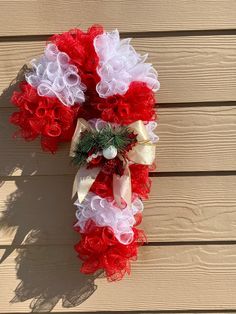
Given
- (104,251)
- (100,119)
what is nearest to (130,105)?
(100,119)

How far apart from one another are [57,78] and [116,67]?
0.36 ft

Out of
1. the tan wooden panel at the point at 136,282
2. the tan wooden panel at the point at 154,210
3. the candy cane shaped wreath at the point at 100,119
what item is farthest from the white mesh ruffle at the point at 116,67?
the tan wooden panel at the point at 136,282

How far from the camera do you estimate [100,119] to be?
89cm

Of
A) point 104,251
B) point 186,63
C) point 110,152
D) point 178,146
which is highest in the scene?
point 186,63

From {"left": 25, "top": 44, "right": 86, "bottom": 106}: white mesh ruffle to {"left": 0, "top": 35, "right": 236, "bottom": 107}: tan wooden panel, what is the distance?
75 millimetres

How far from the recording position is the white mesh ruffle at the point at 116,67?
2.84 feet

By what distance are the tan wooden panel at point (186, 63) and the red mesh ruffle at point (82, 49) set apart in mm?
86

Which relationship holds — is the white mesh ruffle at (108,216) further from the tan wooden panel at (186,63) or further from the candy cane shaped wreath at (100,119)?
the tan wooden panel at (186,63)

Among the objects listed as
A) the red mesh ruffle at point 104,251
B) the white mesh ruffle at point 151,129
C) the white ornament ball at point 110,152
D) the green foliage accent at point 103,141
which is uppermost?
the white mesh ruffle at point 151,129

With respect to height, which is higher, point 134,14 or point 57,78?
point 134,14

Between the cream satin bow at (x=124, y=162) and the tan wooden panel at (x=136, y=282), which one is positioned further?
the tan wooden panel at (x=136, y=282)

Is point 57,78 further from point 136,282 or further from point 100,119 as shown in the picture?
point 136,282

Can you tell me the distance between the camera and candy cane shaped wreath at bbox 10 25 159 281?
2.85 feet

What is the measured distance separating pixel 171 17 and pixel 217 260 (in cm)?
49
